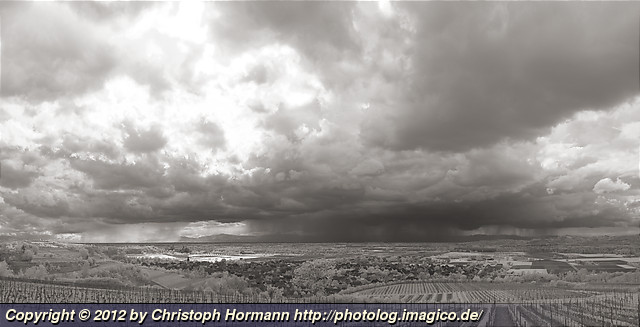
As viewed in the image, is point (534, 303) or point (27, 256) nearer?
point (534, 303)

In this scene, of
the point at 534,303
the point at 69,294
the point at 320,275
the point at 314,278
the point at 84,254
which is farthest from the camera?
the point at 320,275

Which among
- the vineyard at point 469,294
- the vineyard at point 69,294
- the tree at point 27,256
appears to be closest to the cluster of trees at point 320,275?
the vineyard at point 469,294

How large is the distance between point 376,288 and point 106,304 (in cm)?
6500

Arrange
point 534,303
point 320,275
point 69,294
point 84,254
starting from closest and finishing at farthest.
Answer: point 69,294
point 534,303
point 84,254
point 320,275

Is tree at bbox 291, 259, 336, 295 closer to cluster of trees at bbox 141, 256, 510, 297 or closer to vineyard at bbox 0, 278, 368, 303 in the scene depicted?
cluster of trees at bbox 141, 256, 510, 297

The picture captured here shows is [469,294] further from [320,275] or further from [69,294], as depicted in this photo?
[69,294]

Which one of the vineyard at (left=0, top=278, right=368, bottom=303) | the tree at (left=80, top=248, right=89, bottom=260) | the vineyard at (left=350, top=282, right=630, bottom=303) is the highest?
the tree at (left=80, top=248, right=89, bottom=260)

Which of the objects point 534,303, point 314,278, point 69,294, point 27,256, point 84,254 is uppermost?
point 27,256

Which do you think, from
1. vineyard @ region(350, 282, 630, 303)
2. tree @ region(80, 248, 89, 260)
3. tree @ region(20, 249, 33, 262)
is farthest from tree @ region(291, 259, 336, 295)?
tree @ region(20, 249, 33, 262)

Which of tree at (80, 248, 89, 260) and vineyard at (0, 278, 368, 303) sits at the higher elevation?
tree at (80, 248, 89, 260)

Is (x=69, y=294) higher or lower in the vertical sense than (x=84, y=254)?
lower

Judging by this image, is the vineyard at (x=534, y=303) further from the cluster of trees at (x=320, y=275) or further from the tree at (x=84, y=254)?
the tree at (x=84, y=254)

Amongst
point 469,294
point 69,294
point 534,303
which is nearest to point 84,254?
point 69,294

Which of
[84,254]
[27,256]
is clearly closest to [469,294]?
[84,254]
